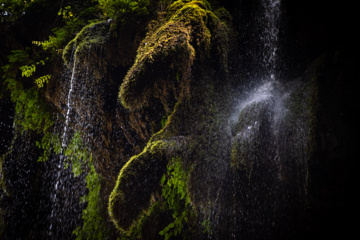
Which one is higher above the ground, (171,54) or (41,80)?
(41,80)

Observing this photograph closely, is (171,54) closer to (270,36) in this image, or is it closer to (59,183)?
(270,36)

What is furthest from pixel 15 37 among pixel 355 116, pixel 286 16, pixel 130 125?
pixel 355 116

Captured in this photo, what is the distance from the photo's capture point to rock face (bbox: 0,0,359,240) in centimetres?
271

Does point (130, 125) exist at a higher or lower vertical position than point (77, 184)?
higher

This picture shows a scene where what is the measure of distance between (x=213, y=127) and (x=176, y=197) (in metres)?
1.14

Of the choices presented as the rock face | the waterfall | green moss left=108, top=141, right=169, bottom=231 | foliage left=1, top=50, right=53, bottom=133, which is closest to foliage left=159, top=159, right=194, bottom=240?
the rock face

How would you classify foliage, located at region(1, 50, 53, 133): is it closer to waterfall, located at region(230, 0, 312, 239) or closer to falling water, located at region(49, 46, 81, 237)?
falling water, located at region(49, 46, 81, 237)

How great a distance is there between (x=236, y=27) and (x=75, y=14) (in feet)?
10.6

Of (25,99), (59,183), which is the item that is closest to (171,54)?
(25,99)

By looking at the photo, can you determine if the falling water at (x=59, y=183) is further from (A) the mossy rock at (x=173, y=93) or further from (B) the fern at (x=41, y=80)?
(A) the mossy rock at (x=173, y=93)

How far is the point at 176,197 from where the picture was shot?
3137 mm

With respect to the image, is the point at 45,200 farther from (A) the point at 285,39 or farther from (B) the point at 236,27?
(A) the point at 285,39

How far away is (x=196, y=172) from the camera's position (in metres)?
3.04

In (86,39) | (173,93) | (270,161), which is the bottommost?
(270,161)
